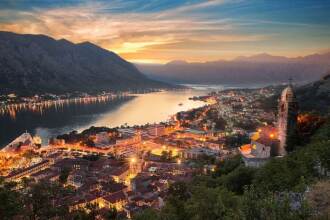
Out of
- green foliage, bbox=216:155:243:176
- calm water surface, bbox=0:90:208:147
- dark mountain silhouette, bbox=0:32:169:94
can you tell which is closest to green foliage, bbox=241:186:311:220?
green foliage, bbox=216:155:243:176

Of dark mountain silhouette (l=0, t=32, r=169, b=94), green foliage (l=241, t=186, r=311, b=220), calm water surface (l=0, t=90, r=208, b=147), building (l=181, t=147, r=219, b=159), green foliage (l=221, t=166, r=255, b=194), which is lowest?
calm water surface (l=0, t=90, r=208, b=147)

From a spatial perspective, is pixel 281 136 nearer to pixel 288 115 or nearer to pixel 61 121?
pixel 288 115

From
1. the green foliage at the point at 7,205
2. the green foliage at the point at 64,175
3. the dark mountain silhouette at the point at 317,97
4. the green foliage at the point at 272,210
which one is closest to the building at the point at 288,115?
the green foliage at the point at 272,210

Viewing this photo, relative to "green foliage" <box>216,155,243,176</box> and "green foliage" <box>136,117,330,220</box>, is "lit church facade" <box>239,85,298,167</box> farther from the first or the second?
"green foliage" <box>136,117,330,220</box>

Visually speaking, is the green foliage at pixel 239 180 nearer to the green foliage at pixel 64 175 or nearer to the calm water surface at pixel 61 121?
the green foliage at pixel 64 175

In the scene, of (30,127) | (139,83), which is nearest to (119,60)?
(139,83)

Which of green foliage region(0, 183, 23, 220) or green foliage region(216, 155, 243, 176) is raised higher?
green foliage region(0, 183, 23, 220)

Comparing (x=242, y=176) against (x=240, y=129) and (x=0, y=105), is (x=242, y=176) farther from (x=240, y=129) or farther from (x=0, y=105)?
(x=0, y=105)
